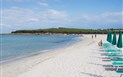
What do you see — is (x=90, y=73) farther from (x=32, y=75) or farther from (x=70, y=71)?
(x=32, y=75)

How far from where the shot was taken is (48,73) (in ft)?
34.3

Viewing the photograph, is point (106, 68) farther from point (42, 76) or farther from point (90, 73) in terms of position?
point (42, 76)

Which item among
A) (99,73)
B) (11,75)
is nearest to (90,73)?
(99,73)

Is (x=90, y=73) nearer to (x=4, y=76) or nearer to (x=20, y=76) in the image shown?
(x=20, y=76)

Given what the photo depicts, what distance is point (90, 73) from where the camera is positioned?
10.3 m

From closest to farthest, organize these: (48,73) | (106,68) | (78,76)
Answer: (78,76) < (48,73) < (106,68)

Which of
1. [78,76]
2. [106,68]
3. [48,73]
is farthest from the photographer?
[106,68]

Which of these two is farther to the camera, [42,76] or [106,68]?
[106,68]

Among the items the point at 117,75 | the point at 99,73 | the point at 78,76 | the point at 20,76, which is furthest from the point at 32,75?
the point at 117,75

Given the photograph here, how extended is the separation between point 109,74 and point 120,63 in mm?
762

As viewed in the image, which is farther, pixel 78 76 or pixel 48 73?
pixel 48 73

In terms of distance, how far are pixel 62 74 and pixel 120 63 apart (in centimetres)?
263

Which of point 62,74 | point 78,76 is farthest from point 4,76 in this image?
point 78,76

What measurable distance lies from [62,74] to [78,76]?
32.0 inches
